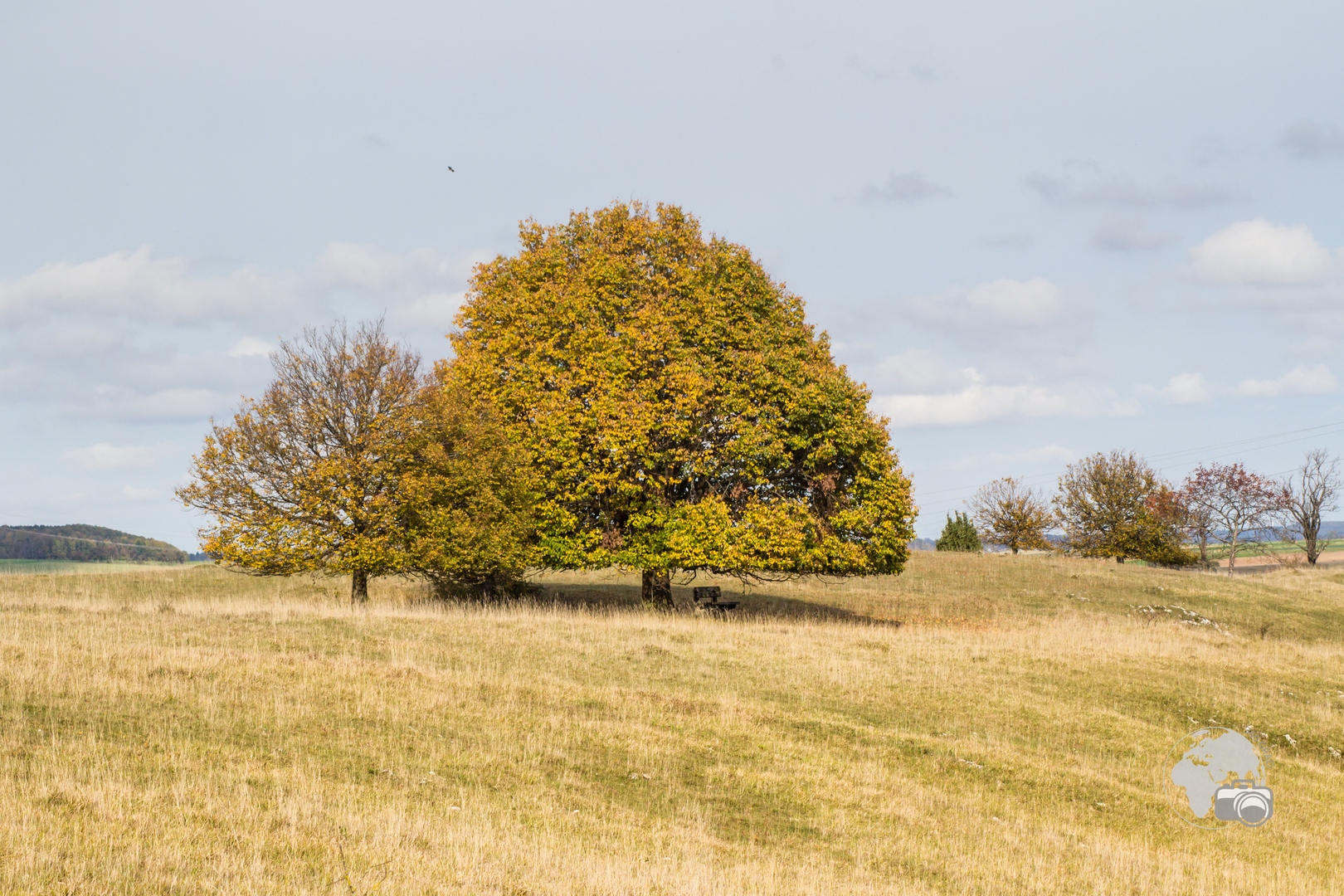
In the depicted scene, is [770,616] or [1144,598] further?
[1144,598]

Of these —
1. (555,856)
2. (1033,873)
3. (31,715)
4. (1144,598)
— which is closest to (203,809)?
(555,856)

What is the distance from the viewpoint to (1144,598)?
49.2 metres

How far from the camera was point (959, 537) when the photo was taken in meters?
80.8

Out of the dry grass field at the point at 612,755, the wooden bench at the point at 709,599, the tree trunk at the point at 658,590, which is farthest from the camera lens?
the tree trunk at the point at 658,590

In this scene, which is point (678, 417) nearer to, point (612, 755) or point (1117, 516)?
point (612, 755)

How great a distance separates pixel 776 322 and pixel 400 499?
51.9 ft

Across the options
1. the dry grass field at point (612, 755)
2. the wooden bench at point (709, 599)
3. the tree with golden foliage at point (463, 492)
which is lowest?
the dry grass field at point (612, 755)

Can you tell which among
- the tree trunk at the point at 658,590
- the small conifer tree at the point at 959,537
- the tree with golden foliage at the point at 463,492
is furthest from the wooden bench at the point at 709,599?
the small conifer tree at the point at 959,537

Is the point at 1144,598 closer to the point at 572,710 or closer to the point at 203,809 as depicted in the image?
the point at 572,710

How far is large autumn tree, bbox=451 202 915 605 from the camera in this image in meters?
32.2

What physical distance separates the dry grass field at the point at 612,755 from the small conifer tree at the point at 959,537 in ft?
162

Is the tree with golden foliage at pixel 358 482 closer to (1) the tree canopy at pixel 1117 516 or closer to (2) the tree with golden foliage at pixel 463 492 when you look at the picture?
(2) the tree with golden foliage at pixel 463 492

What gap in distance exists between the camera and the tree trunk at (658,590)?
35.5 meters

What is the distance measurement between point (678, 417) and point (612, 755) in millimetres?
18748
